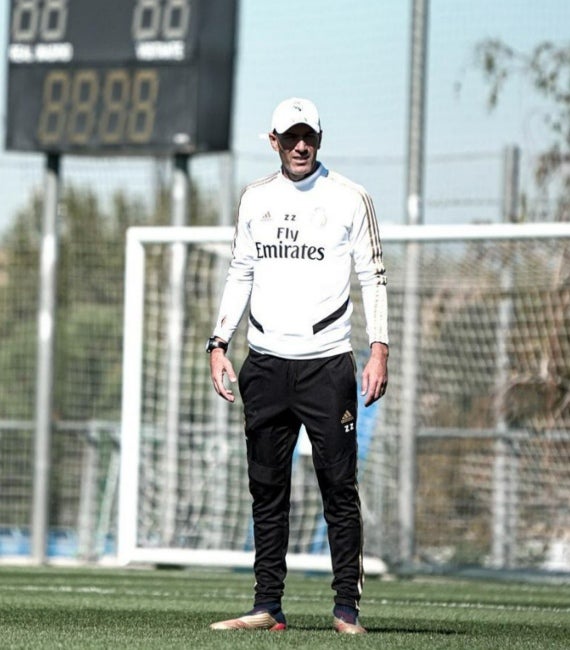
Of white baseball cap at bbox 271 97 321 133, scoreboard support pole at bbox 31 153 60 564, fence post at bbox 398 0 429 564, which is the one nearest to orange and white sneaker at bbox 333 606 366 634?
white baseball cap at bbox 271 97 321 133

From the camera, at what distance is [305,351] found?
20.1ft

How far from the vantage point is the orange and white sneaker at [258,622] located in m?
6.08

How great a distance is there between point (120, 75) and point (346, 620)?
8346 millimetres

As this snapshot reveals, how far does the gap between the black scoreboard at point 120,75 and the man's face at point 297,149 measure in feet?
23.5

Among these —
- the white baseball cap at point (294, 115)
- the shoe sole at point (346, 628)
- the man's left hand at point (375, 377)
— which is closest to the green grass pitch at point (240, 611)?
the shoe sole at point (346, 628)

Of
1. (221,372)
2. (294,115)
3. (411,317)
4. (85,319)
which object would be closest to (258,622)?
(221,372)

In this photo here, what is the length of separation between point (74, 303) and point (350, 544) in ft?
42.2

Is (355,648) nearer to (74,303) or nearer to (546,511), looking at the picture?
(546,511)

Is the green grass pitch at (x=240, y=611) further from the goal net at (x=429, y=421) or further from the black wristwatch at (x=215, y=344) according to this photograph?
the goal net at (x=429, y=421)

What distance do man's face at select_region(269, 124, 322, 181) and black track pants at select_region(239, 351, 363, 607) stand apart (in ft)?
2.10

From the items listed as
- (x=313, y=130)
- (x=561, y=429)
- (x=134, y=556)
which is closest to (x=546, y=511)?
(x=561, y=429)

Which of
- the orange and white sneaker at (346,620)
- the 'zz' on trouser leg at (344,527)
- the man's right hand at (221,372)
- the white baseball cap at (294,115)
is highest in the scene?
the white baseball cap at (294,115)

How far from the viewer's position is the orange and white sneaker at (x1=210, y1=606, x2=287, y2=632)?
Result: 6.08 m

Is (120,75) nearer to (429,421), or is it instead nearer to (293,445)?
(429,421)
